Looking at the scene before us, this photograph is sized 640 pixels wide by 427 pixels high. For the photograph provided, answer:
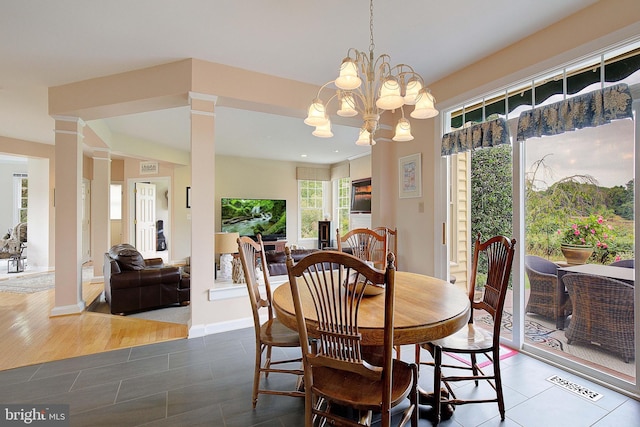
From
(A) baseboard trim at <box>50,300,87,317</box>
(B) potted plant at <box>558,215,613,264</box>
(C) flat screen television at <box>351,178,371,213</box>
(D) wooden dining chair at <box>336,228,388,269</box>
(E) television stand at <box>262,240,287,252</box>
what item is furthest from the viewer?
(E) television stand at <box>262,240,287,252</box>

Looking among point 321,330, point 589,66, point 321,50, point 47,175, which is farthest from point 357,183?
point 47,175

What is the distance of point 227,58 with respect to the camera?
2.92m

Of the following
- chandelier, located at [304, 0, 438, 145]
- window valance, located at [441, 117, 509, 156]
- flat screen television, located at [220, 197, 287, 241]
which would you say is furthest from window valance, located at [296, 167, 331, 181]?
chandelier, located at [304, 0, 438, 145]

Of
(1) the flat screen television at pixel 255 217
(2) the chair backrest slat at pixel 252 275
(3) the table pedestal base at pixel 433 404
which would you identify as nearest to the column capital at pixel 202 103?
(2) the chair backrest slat at pixel 252 275

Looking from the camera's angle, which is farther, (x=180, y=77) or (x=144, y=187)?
(x=144, y=187)

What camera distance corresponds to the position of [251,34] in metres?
2.52

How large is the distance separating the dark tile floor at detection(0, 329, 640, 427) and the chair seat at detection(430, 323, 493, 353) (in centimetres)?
45

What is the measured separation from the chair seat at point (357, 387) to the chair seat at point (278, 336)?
352 millimetres

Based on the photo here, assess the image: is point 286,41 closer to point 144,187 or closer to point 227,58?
point 227,58

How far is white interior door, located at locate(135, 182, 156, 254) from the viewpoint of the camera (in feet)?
24.7

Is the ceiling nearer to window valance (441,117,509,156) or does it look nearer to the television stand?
window valance (441,117,509,156)

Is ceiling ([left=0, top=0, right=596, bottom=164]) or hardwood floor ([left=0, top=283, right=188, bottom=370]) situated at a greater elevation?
ceiling ([left=0, top=0, right=596, bottom=164])

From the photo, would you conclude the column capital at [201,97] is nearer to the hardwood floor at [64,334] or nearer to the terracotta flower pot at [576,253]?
the hardwood floor at [64,334]

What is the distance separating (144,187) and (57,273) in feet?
15.7
